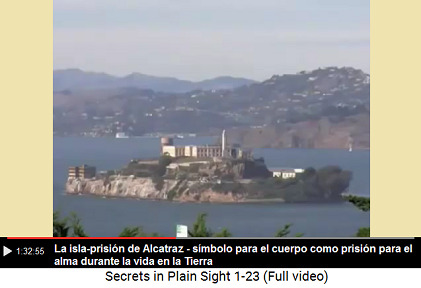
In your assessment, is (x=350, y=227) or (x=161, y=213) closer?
(x=350, y=227)

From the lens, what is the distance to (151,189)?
2289 cm

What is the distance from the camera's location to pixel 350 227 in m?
18.9

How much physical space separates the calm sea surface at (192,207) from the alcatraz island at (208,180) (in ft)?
0.80

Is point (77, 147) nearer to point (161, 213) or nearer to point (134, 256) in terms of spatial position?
point (161, 213)

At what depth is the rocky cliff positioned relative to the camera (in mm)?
22969

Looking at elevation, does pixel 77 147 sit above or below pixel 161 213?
above

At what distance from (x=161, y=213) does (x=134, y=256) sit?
18.7 m
